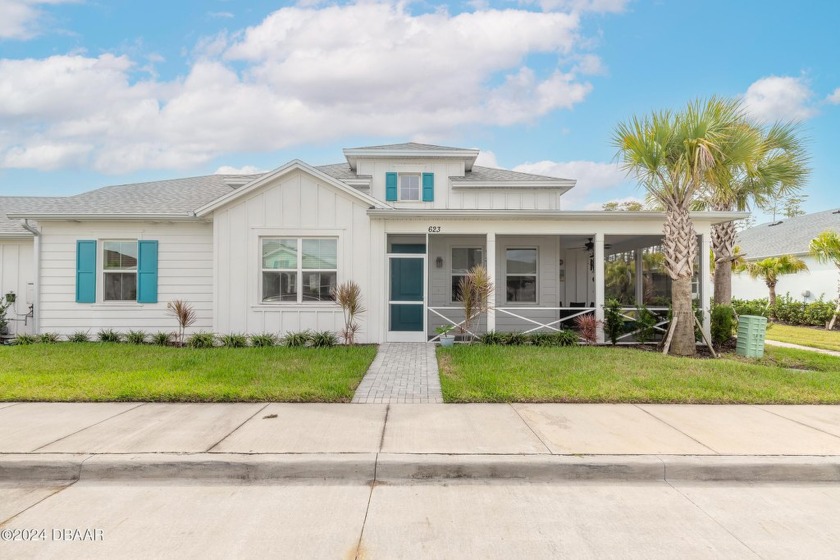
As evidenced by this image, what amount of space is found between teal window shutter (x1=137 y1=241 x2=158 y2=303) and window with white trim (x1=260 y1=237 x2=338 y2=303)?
2904 millimetres

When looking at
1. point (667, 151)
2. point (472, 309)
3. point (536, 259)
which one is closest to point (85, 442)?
point (472, 309)

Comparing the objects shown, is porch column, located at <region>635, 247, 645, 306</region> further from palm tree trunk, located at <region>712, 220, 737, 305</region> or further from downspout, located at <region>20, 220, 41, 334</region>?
downspout, located at <region>20, 220, 41, 334</region>

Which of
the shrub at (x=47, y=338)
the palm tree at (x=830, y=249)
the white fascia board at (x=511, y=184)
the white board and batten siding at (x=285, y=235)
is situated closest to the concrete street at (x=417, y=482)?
the white board and batten siding at (x=285, y=235)

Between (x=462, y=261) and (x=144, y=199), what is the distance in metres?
9.35

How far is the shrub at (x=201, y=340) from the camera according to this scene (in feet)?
32.5

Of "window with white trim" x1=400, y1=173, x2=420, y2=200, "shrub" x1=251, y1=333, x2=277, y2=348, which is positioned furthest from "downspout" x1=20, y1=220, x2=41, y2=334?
"window with white trim" x1=400, y1=173, x2=420, y2=200

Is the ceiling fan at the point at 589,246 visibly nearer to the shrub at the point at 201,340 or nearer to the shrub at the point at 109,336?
the shrub at the point at 201,340

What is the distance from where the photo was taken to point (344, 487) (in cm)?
363

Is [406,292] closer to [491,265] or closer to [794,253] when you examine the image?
[491,265]

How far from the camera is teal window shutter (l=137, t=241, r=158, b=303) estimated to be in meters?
10.7

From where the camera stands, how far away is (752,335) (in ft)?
30.1

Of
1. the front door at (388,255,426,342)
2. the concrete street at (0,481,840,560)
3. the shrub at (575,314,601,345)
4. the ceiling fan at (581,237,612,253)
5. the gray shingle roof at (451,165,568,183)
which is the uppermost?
the gray shingle roof at (451,165,568,183)

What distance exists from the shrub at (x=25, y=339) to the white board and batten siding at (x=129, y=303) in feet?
1.36

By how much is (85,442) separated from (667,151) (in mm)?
10722
